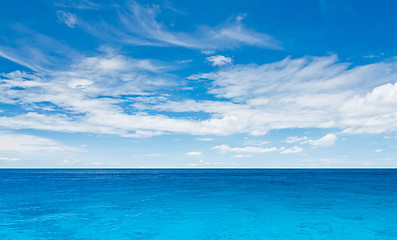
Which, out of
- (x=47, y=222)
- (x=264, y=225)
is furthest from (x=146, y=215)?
(x=264, y=225)

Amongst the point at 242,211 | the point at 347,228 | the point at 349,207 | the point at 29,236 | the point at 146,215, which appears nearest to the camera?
the point at 29,236

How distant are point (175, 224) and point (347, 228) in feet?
43.4

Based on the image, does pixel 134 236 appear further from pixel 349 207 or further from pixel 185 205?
pixel 349 207

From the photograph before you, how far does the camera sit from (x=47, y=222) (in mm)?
21094

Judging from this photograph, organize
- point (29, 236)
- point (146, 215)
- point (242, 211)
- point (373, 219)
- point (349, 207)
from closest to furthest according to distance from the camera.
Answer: point (29, 236) < point (373, 219) < point (146, 215) < point (242, 211) < point (349, 207)

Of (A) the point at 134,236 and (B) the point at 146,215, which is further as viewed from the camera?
(B) the point at 146,215

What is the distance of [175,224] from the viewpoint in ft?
68.6

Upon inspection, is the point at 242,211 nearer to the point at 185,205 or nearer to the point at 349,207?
the point at 185,205

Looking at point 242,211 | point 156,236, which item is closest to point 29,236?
point 156,236

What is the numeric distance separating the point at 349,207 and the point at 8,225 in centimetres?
3242

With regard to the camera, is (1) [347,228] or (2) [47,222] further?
(2) [47,222]

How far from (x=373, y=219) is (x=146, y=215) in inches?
792

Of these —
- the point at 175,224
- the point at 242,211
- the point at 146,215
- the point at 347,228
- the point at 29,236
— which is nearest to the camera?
the point at 29,236

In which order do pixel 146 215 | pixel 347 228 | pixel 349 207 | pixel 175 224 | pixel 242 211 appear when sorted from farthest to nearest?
pixel 349 207
pixel 242 211
pixel 146 215
pixel 175 224
pixel 347 228
